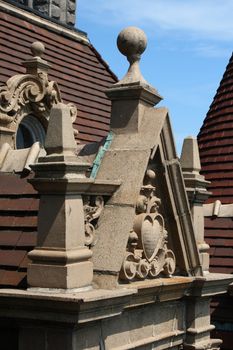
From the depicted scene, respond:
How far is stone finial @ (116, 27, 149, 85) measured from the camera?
662cm

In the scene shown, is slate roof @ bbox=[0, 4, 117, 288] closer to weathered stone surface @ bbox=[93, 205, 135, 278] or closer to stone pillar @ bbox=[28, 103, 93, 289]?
weathered stone surface @ bbox=[93, 205, 135, 278]

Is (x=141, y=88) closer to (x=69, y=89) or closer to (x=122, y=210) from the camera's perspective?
(x=122, y=210)

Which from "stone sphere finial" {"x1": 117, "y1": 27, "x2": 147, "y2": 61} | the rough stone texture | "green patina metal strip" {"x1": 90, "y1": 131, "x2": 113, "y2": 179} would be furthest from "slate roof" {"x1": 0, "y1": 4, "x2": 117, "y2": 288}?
the rough stone texture

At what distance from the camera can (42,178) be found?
5445 mm

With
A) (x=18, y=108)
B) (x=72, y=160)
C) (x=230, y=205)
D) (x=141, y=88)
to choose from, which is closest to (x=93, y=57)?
(x=230, y=205)

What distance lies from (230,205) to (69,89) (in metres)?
3.53

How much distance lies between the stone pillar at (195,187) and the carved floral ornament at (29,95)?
7.66ft

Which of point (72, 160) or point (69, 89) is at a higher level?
point (69, 89)

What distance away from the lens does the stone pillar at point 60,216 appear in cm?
536

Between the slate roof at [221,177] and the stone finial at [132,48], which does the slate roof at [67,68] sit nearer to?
the stone finial at [132,48]

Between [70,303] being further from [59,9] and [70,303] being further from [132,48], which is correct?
[59,9]

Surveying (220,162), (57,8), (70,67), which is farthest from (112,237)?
(57,8)

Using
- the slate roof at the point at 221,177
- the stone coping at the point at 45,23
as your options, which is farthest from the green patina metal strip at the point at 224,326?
the stone coping at the point at 45,23

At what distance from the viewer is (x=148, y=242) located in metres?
6.45
